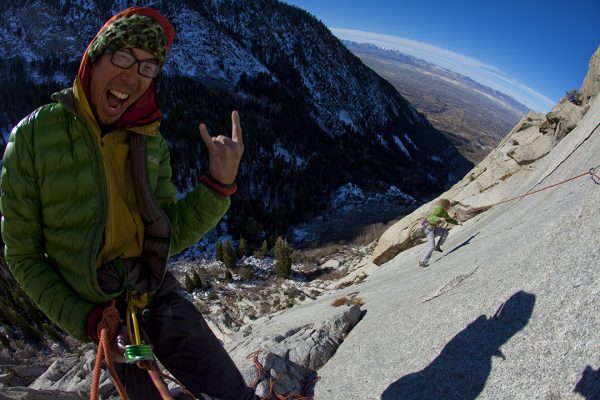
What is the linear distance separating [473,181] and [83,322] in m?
18.7

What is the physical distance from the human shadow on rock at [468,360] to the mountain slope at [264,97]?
37.6 meters

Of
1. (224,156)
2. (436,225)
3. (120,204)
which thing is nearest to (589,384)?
(224,156)

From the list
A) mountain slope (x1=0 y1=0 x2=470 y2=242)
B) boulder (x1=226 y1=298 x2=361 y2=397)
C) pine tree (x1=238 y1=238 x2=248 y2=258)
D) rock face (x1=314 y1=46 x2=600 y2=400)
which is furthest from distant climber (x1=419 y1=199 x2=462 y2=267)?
mountain slope (x1=0 y1=0 x2=470 y2=242)

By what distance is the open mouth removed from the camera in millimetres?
2229

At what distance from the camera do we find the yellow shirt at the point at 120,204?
232 cm

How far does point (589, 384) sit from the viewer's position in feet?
11.4

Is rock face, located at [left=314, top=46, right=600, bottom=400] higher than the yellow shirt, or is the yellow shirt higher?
the yellow shirt

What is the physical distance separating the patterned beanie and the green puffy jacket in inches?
15.6

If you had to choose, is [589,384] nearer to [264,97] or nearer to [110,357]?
[110,357]

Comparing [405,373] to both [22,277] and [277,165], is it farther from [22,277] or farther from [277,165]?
[277,165]

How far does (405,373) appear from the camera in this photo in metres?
5.02

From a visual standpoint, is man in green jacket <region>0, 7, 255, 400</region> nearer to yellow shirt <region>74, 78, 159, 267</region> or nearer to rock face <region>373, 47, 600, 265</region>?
yellow shirt <region>74, 78, 159, 267</region>

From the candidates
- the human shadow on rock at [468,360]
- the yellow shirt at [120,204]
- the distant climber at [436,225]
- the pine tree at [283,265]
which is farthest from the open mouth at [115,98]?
the pine tree at [283,265]

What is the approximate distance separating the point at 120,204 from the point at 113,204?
5cm
